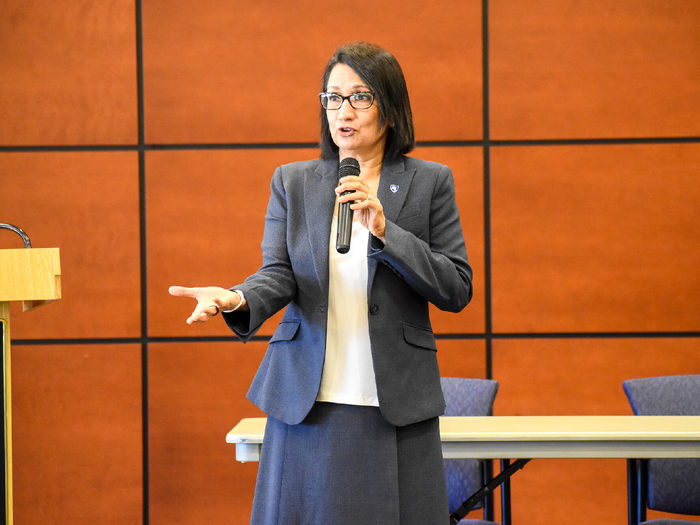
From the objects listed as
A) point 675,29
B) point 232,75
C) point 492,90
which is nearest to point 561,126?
point 492,90

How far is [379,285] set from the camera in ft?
4.32

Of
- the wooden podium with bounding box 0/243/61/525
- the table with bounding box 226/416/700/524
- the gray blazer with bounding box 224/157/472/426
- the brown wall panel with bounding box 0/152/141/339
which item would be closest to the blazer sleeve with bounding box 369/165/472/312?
the gray blazer with bounding box 224/157/472/426

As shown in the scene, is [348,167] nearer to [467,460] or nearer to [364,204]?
[364,204]

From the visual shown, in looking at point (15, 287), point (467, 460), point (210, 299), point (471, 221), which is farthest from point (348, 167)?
point (471, 221)

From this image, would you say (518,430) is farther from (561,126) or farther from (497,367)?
(561,126)

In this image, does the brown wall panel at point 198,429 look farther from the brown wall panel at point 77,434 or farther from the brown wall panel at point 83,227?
the brown wall panel at point 83,227

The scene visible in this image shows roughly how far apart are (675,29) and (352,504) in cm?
264

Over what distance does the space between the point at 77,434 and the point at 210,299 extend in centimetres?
220

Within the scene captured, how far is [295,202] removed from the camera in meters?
1.40

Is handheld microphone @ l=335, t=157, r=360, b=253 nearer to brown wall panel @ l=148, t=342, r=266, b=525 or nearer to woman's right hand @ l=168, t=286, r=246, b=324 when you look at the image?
woman's right hand @ l=168, t=286, r=246, b=324

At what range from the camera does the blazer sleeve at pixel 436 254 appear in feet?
4.02

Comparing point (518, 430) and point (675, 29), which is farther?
point (675, 29)

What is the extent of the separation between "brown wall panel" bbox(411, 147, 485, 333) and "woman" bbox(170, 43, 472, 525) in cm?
169

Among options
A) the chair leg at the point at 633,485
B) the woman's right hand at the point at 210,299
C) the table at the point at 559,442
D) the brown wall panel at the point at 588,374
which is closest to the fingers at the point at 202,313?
the woman's right hand at the point at 210,299
